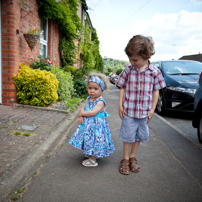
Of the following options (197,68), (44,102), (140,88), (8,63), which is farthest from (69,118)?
(197,68)

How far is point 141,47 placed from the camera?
212 centimetres

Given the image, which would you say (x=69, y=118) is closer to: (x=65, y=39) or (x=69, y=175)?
(x=69, y=175)

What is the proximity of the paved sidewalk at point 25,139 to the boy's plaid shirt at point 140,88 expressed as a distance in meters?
1.46

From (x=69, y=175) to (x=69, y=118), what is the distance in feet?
8.88

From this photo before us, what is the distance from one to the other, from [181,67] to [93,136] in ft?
16.7

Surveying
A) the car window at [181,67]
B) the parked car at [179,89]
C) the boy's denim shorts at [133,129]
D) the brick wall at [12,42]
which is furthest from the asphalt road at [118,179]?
the car window at [181,67]

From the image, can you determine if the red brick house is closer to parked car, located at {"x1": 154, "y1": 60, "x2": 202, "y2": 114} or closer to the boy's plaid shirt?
the boy's plaid shirt

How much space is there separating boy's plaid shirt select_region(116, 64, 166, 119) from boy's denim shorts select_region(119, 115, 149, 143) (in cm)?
9

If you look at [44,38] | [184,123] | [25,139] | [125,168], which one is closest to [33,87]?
[25,139]

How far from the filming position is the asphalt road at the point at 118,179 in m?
1.96

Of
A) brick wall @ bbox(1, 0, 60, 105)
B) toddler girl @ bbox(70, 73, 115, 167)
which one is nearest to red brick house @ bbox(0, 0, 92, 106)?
brick wall @ bbox(1, 0, 60, 105)

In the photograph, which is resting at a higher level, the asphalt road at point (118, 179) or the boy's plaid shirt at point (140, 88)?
the boy's plaid shirt at point (140, 88)

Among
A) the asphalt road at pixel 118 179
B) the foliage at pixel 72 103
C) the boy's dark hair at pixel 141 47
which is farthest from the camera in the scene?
the foliage at pixel 72 103

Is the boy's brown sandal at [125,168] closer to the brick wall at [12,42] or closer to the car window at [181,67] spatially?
the brick wall at [12,42]
